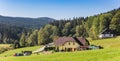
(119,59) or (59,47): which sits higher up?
(119,59)

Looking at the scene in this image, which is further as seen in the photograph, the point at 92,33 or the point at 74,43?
the point at 92,33

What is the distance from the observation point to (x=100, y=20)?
182750mm

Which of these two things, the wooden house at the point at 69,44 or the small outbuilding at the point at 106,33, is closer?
the wooden house at the point at 69,44

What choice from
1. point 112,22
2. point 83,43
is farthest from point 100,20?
point 83,43

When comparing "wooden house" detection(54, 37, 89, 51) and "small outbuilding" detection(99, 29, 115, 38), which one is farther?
"small outbuilding" detection(99, 29, 115, 38)

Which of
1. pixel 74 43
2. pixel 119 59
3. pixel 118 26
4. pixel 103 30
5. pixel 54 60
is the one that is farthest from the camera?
pixel 103 30

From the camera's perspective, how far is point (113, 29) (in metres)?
168

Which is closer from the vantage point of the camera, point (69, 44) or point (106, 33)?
point (69, 44)

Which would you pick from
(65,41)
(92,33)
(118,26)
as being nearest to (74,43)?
(65,41)

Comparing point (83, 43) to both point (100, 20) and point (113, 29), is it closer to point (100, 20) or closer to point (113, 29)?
point (113, 29)

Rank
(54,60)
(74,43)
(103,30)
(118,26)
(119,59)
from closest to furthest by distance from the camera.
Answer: (119,59), (54,60), (74,43), (118,26), (103,30)

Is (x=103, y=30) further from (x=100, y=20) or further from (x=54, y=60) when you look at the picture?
(x=54, y=60)

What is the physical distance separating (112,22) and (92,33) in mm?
16722

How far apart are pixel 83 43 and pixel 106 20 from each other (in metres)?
74.8
